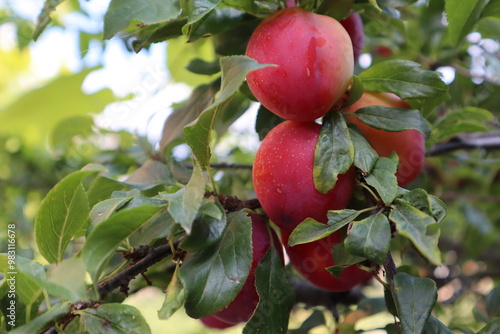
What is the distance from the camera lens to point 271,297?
50cm

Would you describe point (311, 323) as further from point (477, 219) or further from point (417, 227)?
point (477, 219)

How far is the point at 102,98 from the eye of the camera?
1.18 m

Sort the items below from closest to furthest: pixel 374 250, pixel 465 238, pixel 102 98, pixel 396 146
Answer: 1. pixel 374 250
2. pixel 396 146
3. pixel 102 98
4. pixel 465 238

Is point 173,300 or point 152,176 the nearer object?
point 173,300

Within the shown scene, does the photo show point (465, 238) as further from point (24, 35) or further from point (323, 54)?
point (24, 35)

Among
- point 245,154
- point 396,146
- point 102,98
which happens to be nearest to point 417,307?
point 396,146

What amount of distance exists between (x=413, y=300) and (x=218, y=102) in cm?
24

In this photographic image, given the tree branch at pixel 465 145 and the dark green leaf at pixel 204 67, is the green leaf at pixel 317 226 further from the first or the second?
the tree branch at pixel 465 145

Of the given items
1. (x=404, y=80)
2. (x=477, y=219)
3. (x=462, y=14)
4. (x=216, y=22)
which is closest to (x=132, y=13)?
(x=216, y=22)

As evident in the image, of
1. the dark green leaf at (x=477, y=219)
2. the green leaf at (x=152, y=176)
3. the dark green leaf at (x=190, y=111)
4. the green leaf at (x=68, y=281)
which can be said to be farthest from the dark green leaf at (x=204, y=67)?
the dark green leaf at (x=477, y=219)

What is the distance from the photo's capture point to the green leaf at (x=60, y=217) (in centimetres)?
47

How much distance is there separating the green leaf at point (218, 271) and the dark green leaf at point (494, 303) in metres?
0.46

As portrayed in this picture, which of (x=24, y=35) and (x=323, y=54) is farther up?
(x=323, y=54)

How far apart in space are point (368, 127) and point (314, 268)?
0.17 meters
